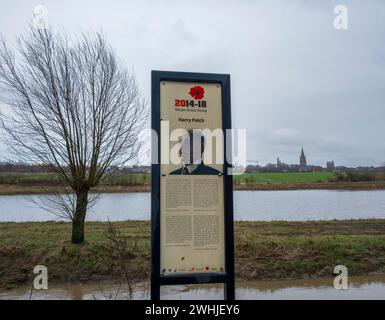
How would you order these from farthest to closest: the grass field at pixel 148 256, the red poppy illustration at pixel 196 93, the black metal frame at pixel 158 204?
1. the grass field at pixel 148 256
2. the red poppy illustration at pixel 196 93
3. the black metal frame at pixel 158 204

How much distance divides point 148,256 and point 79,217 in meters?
2.14

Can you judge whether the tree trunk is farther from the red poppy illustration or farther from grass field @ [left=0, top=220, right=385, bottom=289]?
the red poppy illustration

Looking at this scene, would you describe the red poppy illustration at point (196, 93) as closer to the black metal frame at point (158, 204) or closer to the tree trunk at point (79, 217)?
the black metal frame at point (158, 204)

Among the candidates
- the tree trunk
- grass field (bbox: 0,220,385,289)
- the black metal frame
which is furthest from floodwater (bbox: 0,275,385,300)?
the black metal frame

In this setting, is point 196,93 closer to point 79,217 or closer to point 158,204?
point 158,204

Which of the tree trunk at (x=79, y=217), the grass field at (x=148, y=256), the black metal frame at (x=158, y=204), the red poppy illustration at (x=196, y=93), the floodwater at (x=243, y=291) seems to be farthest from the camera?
the tree trunk at (x=79, y=217)

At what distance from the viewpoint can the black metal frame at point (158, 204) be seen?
145 inches

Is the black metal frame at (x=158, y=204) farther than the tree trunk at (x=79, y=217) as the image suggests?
No

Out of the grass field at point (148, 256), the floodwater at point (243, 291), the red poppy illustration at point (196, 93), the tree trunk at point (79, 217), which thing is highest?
the red poppy illustration at point (196, 93)

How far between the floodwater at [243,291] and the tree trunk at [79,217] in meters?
1.80

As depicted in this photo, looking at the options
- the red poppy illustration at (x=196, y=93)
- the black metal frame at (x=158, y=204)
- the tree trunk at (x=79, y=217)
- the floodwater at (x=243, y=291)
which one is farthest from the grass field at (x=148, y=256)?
the red poppy illustration at (x=196, y=93)

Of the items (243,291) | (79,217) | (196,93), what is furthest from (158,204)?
(79,217)

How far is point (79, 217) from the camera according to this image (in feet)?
29.7

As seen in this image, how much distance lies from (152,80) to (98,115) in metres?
5.62
